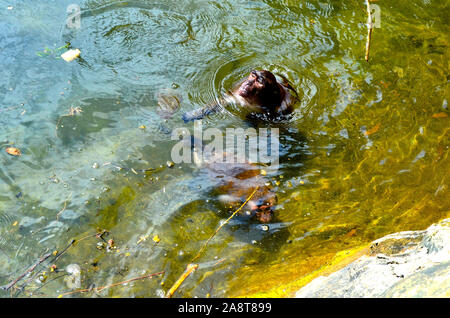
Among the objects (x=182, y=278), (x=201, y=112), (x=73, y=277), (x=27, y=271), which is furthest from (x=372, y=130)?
(x=27, y=271)

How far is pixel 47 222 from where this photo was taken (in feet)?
11.3

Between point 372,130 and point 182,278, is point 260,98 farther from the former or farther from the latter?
point 182,278

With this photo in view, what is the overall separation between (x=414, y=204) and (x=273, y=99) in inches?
72.9

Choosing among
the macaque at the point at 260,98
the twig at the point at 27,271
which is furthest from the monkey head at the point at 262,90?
the twig at the point at 27,271

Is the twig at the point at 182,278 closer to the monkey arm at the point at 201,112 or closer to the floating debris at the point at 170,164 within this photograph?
the floating debris at the point at 170,164

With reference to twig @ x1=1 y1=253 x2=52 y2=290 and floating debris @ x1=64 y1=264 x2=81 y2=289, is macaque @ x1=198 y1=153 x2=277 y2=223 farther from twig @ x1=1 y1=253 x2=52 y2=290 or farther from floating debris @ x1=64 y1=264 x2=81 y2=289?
twig @ x1=1 y1=253 x2=52 y2=290

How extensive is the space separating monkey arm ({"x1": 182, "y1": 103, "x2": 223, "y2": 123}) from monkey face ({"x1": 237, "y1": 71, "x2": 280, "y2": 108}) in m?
0.31

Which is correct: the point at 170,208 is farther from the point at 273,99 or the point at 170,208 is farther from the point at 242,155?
the point at 273,99

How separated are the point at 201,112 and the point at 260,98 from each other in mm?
703

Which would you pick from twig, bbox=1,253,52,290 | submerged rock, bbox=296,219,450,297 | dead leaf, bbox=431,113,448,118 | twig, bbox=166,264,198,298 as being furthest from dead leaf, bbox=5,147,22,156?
dead leaf, bbox=431,113,448,118

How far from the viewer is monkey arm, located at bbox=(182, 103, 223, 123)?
14.4ft

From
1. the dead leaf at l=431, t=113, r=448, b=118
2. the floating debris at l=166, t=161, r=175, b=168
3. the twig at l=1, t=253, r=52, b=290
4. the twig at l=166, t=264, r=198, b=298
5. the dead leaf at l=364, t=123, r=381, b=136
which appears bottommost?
the twig at l=1, t=253, r=52, b=290

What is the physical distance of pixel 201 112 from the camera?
4.47 meters

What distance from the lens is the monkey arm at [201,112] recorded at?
4.40 metres
